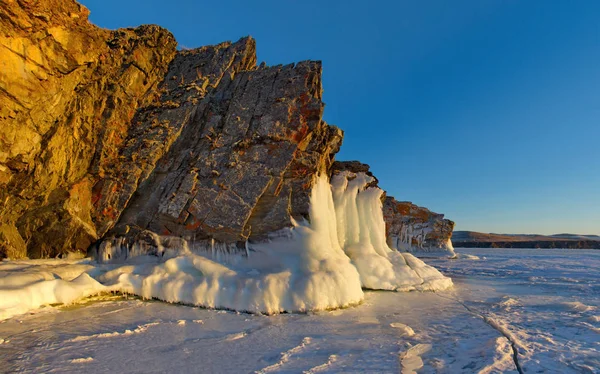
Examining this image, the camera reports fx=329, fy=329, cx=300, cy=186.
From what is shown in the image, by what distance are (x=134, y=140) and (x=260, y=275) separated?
6309mm

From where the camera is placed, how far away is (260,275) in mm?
7355

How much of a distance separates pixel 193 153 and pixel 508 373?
899 centimetres

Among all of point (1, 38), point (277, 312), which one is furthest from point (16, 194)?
point (277, 312)

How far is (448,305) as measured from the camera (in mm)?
7539

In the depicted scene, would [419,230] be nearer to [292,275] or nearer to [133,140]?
[292,275]

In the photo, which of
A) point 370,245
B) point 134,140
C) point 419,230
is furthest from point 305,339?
point 419,230

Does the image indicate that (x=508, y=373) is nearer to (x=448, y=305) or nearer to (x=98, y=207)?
(x=448, y=305)

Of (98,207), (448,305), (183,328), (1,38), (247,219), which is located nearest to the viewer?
(183,328)

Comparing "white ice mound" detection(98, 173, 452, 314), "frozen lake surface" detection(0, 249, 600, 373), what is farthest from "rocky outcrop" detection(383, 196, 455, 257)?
"frozen lake surface" detection(0, 249, 600, 373)

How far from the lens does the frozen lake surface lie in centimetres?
388

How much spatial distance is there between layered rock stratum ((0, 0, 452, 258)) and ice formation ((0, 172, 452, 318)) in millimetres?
466

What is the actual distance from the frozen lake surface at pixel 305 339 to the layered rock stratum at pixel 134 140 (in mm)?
2823

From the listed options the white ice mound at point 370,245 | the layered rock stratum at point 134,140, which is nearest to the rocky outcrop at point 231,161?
the layered rock stratum at point 134,140

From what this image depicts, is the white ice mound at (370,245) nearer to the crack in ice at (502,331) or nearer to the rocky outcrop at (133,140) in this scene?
the rocky outcrop at (133,140)
